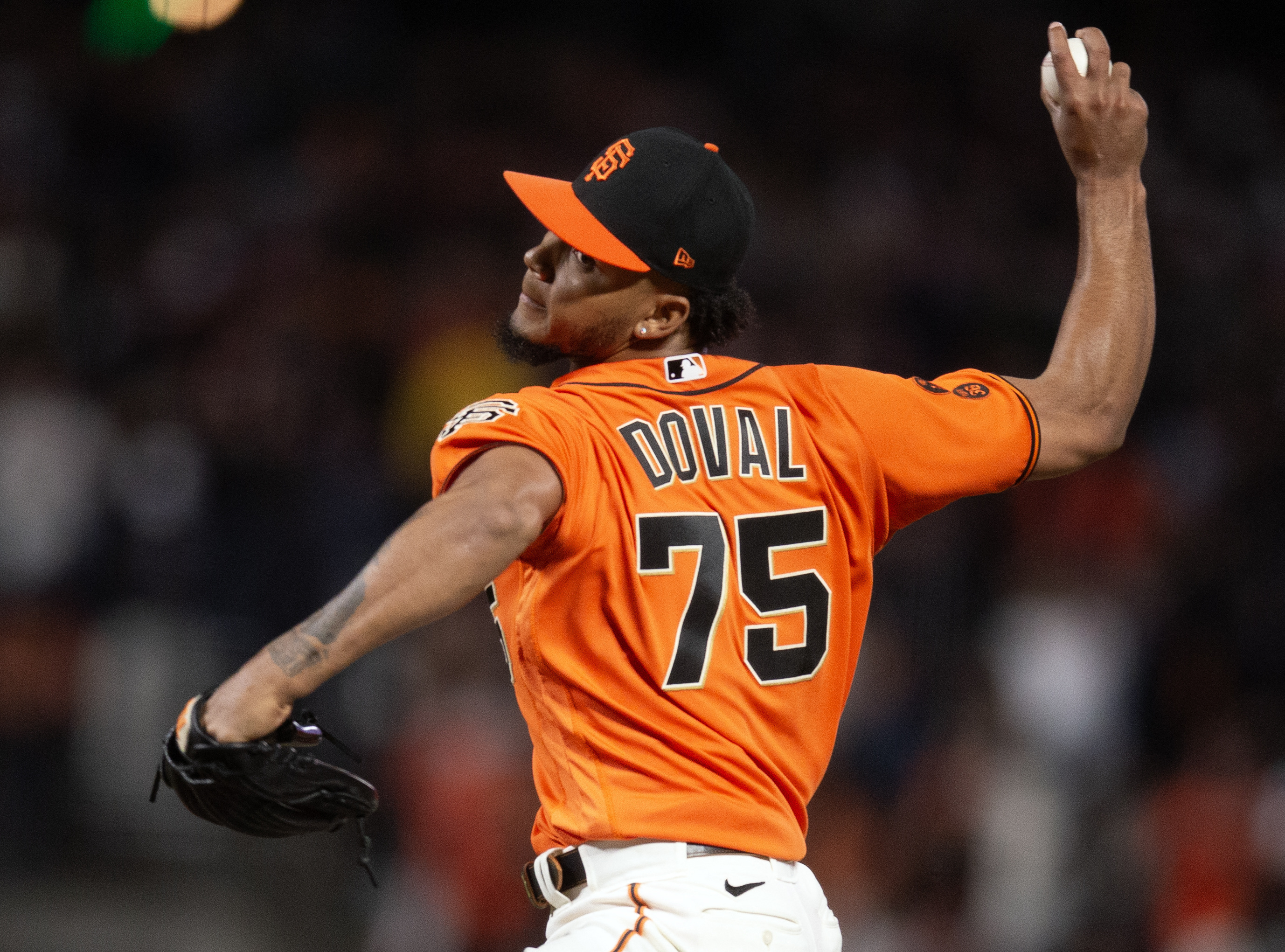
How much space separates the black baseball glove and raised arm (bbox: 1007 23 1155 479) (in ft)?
4.76

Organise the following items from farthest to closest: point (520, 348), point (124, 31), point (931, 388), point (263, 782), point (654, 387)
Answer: point (124, 31), point (520, 348), point (931, 388), point (654, 387), point (263, 782)

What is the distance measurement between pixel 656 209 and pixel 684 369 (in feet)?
1.01

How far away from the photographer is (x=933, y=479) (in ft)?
8.92

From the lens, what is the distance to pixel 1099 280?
9.96ft

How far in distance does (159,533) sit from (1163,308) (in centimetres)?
655

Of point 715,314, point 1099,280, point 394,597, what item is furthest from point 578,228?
point 1099,280

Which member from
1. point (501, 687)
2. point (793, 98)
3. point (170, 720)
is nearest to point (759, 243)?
point (793, 98)

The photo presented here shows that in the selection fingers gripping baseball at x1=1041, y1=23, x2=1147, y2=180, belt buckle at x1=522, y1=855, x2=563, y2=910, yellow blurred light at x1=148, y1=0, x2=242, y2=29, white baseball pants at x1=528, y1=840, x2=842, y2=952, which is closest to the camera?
white baseball pants at x1=528, y1=840, x2=842, y2=952

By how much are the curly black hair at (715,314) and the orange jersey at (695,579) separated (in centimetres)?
18

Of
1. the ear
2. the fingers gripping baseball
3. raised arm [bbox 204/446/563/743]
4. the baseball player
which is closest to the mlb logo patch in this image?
the baseball player

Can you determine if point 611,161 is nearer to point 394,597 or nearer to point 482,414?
point 482,414

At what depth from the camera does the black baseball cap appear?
269 cm

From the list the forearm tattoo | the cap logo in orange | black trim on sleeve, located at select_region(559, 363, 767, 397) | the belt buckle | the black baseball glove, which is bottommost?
the belt buckle

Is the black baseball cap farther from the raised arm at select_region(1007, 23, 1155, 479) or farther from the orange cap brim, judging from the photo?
the raised arm at select_region(1007, 23, 1155, 479)
